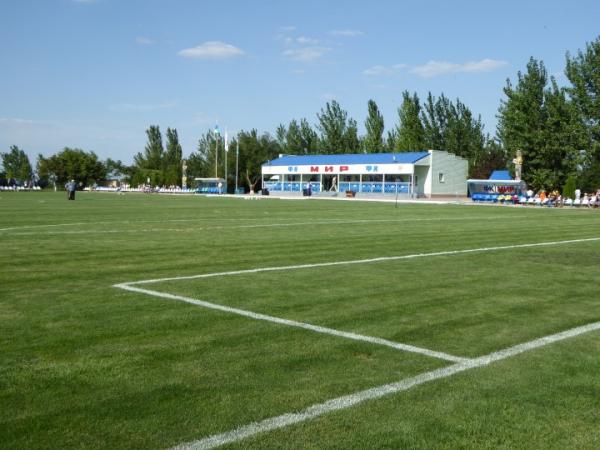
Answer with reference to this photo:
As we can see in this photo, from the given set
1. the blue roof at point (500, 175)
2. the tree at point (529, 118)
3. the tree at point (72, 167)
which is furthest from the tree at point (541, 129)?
the tree at point (72, 167)

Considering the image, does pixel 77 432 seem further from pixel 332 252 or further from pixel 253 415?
pixel 332 252

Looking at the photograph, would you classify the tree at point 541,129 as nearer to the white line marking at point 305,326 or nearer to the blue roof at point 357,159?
the blue roof at point 357,159

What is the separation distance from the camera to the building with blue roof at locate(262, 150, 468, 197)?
7556cm

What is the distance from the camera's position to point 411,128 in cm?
8906

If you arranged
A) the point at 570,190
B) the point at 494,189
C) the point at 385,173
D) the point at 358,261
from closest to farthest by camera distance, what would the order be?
1. the point at 358,261
2. the point at 570,190
3. the point at 494,189
4. the point at 385,173

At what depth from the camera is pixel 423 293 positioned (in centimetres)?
841

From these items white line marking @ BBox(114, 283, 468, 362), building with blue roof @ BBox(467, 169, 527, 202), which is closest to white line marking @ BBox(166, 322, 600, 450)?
white line marking @ BBox(114, 283, 468, 362)

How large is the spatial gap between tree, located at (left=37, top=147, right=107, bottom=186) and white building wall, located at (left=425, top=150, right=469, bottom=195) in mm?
78495

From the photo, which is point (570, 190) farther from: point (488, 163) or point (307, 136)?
point (307, 136)

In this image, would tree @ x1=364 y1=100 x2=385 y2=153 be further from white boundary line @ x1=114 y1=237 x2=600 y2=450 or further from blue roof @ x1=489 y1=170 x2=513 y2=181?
white boundary line @ x1=114 y1=237 x2=600 y2=450

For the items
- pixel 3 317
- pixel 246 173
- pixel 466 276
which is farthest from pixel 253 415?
pixel 246 173

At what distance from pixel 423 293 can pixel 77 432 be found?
5.63 m

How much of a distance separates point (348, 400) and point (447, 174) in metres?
76.5

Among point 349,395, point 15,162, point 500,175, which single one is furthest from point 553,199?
point 15,162
